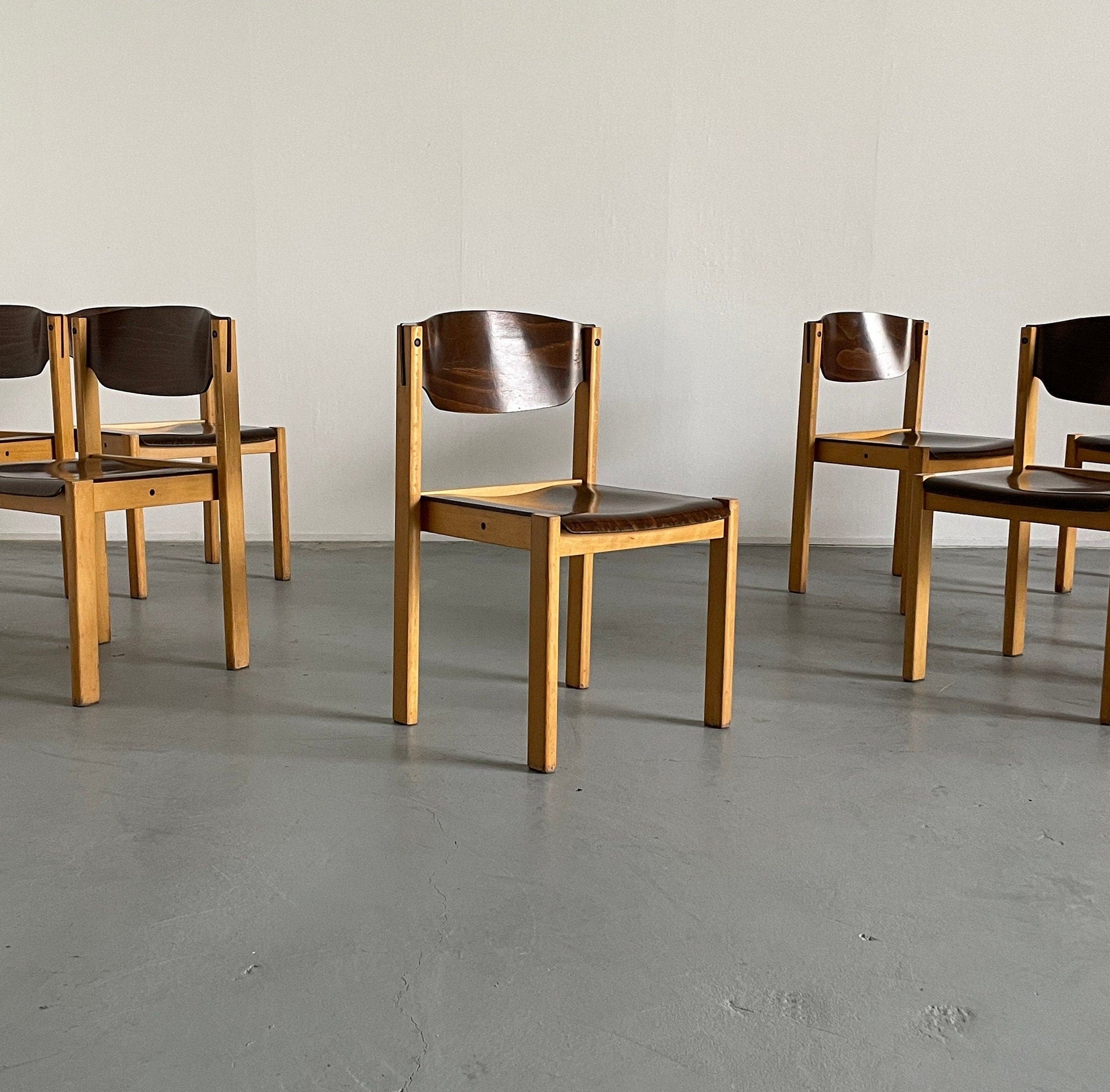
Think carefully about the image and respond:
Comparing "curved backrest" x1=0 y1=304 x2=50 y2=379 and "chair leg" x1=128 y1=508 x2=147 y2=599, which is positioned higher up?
"curved backrest" x1=0 y1=304 x2=50 y2=379

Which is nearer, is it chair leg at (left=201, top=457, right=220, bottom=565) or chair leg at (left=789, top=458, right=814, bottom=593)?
chair leg at (left=789, top=458, right=814, bottom=593)

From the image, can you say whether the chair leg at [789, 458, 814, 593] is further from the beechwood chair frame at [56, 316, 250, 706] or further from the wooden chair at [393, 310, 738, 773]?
the beechwood chair frame at [56, 316, 250, 706]

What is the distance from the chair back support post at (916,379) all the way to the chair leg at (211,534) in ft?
7.26

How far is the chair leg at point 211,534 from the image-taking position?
392 centimetres

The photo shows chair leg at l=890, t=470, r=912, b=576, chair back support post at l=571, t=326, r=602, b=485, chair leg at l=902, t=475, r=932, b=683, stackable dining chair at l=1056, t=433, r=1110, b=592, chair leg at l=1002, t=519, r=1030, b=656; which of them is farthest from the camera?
chair leg at l=890, t=470, r=912, b=576

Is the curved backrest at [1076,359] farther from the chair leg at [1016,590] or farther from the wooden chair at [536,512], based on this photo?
the wooden chair at [536,512]

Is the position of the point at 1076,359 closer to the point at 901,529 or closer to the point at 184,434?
the point at 901,529

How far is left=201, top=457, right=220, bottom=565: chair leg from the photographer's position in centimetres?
392

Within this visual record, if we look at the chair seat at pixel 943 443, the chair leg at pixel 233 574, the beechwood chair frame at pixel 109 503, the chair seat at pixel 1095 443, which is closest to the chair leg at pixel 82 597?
the beechwood chair frame at pixel 109 503

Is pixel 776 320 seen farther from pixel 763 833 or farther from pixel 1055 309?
pixel 763 833

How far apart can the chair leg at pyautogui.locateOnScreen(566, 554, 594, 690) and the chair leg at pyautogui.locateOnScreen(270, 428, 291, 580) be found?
142 cm

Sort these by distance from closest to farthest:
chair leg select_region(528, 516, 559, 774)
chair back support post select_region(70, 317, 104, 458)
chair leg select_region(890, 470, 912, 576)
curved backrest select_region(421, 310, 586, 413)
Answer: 1. chair leg select_region(528, 516, 559, 774)
2. curved backrest select_region(421, 310, 586, 413)
3. chair back support post select_region(70, 317, 104, 458)
4. chair leg select_region(890, 470, 912, 576)

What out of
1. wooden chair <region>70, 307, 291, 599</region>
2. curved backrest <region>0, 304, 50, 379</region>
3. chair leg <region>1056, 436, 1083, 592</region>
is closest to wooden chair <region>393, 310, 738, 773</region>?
wooden chair <region>70, 307, 291, 599</region>

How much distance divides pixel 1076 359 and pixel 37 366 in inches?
99.0
